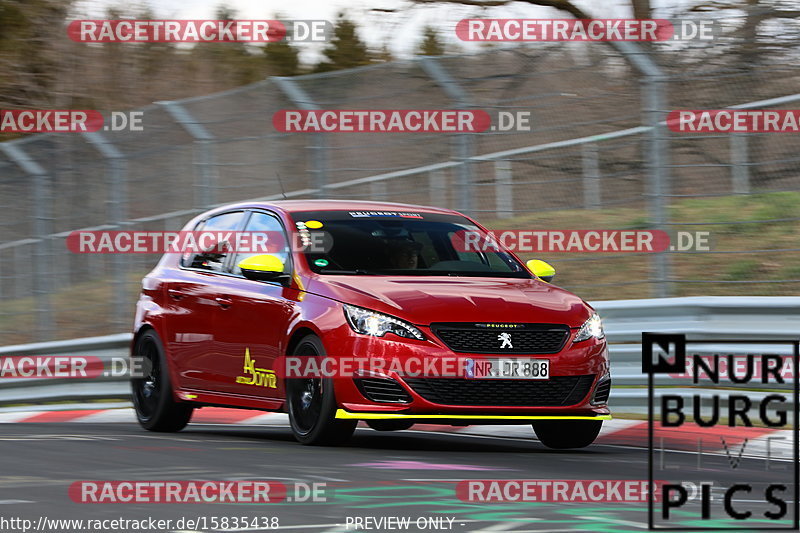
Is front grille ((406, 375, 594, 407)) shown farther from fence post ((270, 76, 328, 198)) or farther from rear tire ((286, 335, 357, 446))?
fence post ((270, 76, 328, 198))

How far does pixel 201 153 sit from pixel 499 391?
683 centimetres

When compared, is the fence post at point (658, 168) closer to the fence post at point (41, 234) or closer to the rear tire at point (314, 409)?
the rear tire at point (314, 409)

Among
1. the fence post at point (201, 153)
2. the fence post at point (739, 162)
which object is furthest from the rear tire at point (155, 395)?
the fence post at point (739, 162)

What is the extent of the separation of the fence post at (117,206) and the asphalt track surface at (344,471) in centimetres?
432

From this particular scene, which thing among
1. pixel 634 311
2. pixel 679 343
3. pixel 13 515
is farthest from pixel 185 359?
pixel 679 343

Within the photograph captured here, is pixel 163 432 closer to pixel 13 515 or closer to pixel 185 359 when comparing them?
pixel 185 359

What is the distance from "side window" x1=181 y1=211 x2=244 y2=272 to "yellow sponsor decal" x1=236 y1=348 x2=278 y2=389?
0.92 meters

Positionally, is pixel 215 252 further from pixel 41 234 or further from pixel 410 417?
pixel 41 234

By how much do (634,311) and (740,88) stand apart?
1922 mm

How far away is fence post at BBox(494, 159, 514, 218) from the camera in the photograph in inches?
517

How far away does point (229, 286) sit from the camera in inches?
424

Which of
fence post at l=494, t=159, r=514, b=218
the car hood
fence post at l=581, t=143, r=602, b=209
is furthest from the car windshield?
fence post at l=494, t=159, r=514, b=218

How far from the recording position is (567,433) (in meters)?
10.0

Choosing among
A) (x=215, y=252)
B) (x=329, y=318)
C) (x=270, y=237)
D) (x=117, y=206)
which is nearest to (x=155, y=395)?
(x=215, y=252)
